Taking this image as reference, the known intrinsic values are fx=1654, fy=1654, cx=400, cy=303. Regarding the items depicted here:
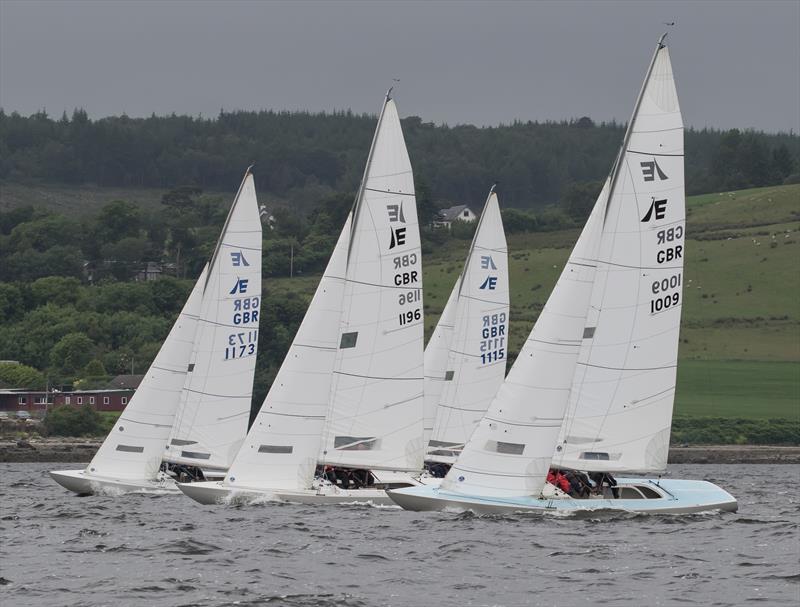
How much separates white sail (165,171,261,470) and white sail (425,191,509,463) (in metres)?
6.44

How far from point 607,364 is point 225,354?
15.1 m

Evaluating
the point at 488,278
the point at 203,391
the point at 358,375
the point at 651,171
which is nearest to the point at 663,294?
the point at 651,171

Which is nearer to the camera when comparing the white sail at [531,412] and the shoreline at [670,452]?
the white sail at [531,412]

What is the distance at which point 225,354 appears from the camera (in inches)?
1897

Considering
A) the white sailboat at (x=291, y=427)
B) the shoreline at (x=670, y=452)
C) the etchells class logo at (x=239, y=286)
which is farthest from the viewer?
the shoreline at (x=670, y=452)

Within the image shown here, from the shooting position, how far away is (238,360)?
48.3 m

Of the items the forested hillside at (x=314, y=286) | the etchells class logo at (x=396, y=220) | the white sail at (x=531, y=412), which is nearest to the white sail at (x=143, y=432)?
the etchells class logo at (x=396, y=220)

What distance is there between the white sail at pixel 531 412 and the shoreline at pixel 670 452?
2278 inches

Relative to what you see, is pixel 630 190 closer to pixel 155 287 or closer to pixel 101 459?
pixel 101 459

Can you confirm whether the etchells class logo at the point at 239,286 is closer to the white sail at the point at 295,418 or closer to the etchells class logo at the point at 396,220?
the white sail at the point at 295,418

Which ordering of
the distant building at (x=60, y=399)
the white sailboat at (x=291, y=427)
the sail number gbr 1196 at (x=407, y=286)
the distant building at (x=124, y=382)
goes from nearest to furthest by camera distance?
the white sailboat at (x=291, y=427) → the sail number gbr 1196 at (x=407, y=286) → the distant building at (x=60, y=399) → the distant building at (x=124, y=382)

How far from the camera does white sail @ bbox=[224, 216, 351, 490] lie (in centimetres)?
4109

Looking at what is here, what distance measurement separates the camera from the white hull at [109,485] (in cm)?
4762

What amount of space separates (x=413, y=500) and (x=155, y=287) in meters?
104
